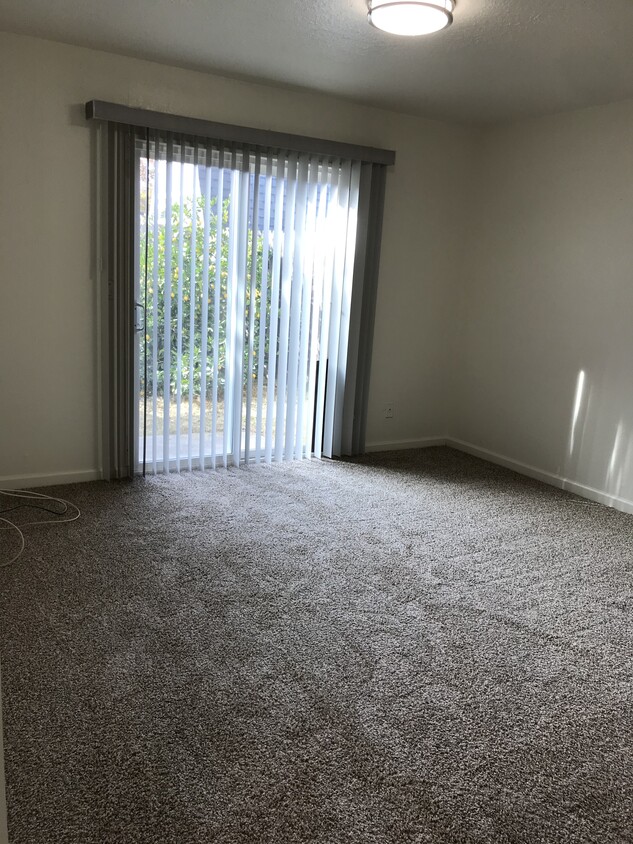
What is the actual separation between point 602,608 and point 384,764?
1.56 m

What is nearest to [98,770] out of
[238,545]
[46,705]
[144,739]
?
[144,739]

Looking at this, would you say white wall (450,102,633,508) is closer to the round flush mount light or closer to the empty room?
the empty room

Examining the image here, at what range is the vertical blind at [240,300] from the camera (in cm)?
432

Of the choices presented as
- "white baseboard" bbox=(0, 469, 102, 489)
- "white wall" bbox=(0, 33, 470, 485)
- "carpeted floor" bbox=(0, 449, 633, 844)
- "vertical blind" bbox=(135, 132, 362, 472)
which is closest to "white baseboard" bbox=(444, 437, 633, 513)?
"carpeted floor" bbox=(0, 449, 633, 844)

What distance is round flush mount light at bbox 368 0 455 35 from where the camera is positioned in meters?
2.97

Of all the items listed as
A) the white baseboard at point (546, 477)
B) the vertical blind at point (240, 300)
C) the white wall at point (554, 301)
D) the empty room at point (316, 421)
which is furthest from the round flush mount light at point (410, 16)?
the white baseboard at point (546, 477)

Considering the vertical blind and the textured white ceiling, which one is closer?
the textured white ceiling

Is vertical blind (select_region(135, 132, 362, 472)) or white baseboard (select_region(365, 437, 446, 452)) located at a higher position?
vertical blind (select_region(135, 132, 362, 472))

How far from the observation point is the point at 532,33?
328cm

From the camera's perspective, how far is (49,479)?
4340mm

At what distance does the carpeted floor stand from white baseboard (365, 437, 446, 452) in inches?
56.3

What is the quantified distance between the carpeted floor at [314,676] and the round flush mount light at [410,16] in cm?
249

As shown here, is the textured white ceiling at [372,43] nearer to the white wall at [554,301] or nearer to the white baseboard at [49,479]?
the white wall at [554,301]

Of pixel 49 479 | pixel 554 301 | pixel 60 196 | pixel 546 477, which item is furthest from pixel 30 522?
pixel 554 301
